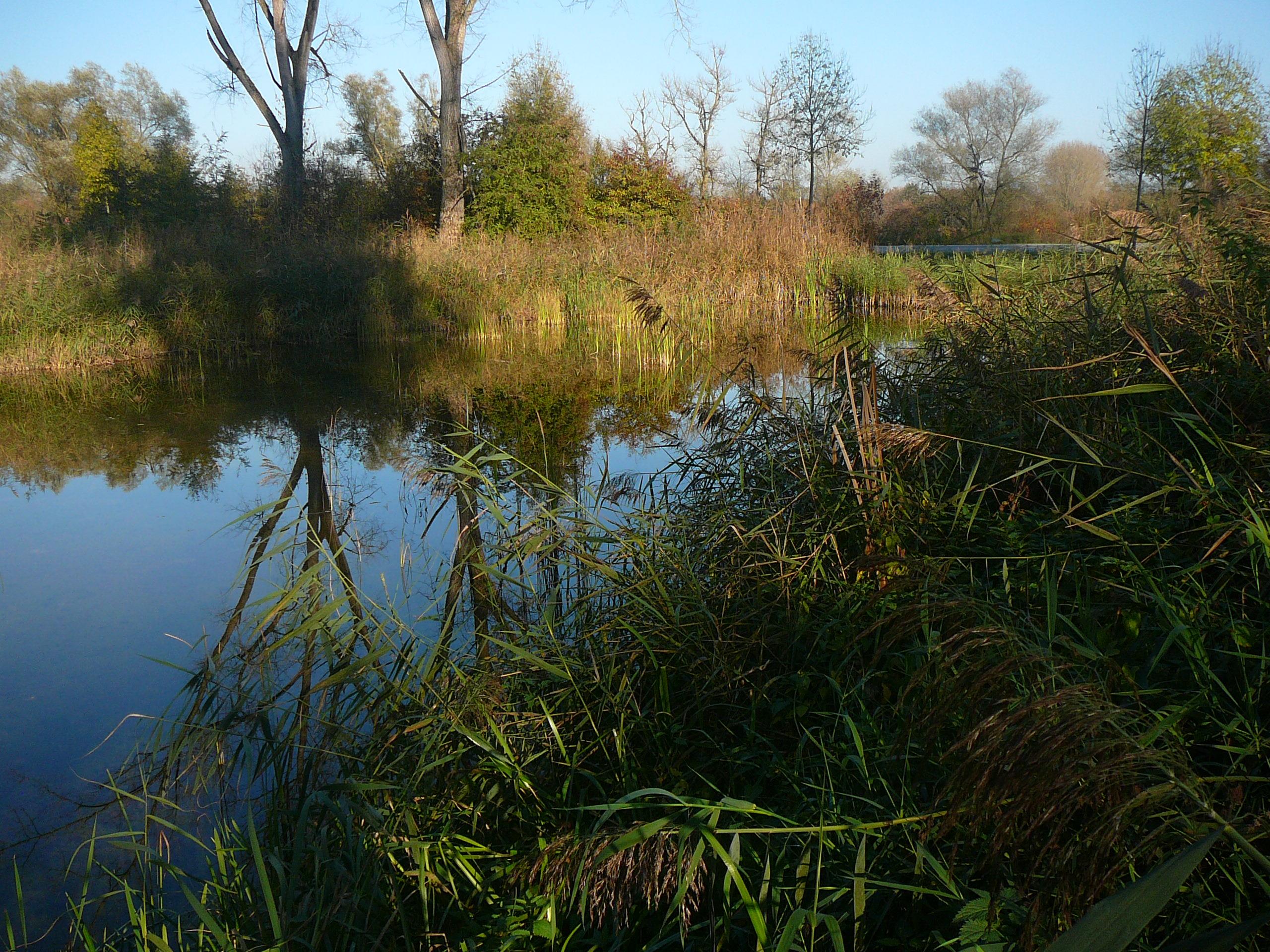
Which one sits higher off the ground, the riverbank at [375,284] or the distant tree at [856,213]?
the distant tree at [856,213]

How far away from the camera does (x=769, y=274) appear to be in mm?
12734

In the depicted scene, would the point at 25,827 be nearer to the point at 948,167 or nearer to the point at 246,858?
the point at 246,858

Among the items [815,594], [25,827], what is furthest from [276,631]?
[815,594]

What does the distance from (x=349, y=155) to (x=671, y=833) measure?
30702 mm

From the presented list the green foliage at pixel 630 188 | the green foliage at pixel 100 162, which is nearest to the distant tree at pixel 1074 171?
the green foliage at pixel 630 188

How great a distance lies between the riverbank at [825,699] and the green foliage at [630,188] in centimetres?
1800

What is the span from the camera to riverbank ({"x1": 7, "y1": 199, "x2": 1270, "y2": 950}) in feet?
4.78

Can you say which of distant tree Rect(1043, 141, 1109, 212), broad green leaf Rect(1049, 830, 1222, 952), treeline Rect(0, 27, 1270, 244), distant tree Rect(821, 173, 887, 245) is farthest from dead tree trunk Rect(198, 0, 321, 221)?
distant tree Rect(1043, 141, 1109, 212)

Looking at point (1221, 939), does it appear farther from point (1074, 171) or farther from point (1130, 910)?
point (1074, 171)

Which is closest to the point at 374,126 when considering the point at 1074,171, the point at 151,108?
the point at 151,108

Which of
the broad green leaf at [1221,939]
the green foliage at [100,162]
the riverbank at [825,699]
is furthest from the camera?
the green foliage at [100,162]

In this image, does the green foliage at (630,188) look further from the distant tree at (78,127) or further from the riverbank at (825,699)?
the riverbank at (825,699)

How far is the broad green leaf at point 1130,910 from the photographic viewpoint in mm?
697

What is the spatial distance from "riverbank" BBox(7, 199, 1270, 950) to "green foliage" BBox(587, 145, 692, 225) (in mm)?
18000
